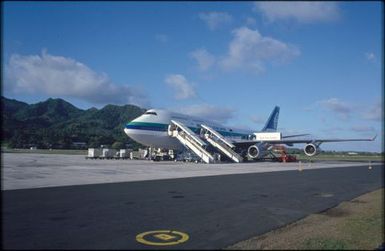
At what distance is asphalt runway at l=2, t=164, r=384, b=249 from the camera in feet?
23.5

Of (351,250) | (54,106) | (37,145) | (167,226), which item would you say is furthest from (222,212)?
(54,106)

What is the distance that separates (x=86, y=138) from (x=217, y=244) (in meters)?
107

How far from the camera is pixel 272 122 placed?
258 ft

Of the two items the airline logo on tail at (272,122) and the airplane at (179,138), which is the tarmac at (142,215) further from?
the airline logo on tail at (272,122)

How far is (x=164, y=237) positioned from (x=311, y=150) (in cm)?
4478

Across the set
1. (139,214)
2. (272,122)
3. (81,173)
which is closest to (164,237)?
(139,214)

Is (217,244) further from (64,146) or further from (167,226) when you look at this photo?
(64,146)

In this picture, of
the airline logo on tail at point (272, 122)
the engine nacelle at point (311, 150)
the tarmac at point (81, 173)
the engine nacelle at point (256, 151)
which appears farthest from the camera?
the airline logo on tail at point (272, 122)

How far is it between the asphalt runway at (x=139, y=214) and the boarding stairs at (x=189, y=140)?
2665cm

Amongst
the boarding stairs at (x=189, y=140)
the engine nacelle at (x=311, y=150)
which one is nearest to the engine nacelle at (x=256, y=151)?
the engine nacelle at (x=311, y=150)

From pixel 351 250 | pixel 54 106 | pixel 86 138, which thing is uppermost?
pixel 54 106

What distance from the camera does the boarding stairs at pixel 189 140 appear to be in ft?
140

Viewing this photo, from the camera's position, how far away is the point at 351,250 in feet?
23.3

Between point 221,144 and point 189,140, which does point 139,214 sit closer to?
point 189,140
